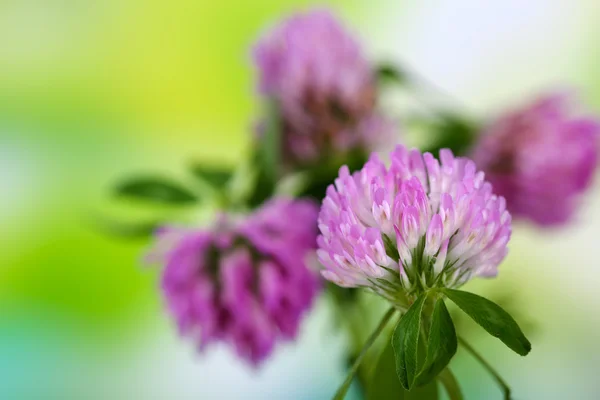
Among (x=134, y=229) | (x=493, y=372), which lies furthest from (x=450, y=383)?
(x=134, y=229)

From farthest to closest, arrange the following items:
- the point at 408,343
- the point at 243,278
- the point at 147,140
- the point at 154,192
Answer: the point at 147,140, the point at 154,192, the point at 243,278, the point at 408,343

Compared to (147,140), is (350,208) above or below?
above

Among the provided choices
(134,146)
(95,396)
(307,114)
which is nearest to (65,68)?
(134,146)

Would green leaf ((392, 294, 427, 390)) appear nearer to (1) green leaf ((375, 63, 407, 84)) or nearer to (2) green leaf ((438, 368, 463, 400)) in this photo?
(2) green leaf ((438, 368, 463, 400))

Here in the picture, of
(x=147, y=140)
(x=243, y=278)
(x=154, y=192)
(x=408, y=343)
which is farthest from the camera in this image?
(x=147, y=140)

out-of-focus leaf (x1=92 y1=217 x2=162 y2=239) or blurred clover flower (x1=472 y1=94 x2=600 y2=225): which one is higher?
blurred clover flower (x1=472 y1=94 x2=600 y2=225)

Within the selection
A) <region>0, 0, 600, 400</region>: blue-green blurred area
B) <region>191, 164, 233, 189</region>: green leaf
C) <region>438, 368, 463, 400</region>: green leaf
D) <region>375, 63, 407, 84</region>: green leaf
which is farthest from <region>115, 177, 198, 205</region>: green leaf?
<region>0, 0, 600, 400</region>: blue-green blurred area

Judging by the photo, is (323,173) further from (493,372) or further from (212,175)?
(493,372)

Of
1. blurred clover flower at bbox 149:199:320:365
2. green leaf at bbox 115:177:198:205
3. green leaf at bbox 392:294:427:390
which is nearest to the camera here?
green leaf at bbox 392:294:427:390

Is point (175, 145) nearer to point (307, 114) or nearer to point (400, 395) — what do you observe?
point (307, 114)
